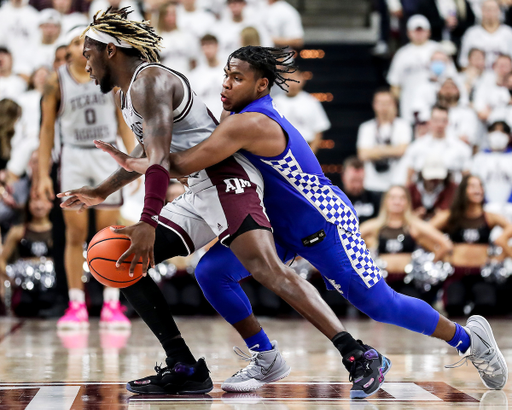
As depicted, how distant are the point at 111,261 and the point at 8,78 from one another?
636cm

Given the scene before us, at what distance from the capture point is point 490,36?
9812 mm

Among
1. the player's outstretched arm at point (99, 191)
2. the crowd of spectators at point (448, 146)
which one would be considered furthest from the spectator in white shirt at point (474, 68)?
the player's outstretched arm at point (99, 191)

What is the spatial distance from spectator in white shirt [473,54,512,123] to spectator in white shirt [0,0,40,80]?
5263 millimetres

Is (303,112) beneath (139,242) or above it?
above

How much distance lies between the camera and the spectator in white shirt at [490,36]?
9.76 meters

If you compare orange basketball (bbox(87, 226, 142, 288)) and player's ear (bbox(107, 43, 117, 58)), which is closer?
orange basketball (bbox(87, 226, 142, 288))

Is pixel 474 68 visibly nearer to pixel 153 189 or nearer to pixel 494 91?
pixel 494 91

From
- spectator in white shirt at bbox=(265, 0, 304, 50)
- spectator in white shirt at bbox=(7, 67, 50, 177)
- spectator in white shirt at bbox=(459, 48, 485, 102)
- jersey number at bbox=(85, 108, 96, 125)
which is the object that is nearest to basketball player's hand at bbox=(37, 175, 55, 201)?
jersey number at bbox=(85, 108, 96, 125)

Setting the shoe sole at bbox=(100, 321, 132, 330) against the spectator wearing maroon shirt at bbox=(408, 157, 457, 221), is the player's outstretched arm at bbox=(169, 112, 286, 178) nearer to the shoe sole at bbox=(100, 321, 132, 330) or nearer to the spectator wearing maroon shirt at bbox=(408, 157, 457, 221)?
the shoe sole at bbox=(100, 321, 132, 330)

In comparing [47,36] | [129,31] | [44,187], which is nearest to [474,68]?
[47,36]

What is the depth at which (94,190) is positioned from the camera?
3.59 metres

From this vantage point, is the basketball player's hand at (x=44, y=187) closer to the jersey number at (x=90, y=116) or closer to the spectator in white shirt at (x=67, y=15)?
the jersey number at (x=90, y=116)

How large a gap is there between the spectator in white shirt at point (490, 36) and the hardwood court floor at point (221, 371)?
4518mm

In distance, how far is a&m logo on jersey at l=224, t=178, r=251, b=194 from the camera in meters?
3.34
